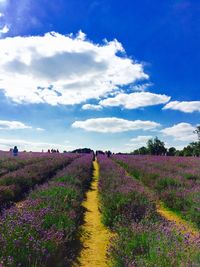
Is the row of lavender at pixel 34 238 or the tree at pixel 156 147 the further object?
the tree at pixel 156 147

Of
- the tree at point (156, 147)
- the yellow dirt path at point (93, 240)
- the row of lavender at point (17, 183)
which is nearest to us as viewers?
the yellow dirt path at point (93, 240)

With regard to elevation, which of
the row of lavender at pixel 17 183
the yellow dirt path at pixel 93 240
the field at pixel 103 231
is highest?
the row of lavender at pixel 17 183

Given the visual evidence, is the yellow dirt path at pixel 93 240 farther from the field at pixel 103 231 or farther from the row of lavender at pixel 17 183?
the row of lavender at pixel 17 183

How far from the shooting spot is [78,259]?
657 cm

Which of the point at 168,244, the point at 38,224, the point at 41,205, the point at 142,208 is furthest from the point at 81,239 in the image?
the point at 168,244

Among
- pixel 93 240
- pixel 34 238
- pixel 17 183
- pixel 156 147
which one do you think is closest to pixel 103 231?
pixel 93 240

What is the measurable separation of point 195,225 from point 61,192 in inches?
144

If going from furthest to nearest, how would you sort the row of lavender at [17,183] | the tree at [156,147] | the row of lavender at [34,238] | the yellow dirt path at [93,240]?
the tree at [156,147]
the row of lavender at [17,183]
the yellow dirt path at [93,240]
the row of lavender at [34,238]

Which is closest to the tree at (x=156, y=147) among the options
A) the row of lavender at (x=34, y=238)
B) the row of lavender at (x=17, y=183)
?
the row of lavender at (x=17, y=183)

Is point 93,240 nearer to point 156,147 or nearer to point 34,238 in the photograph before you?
point 34,238

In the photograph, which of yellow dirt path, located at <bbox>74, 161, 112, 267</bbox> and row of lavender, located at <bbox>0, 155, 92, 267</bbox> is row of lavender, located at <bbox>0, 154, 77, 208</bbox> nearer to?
yellow dirt path, located at <bbox>74, 161, 112, 267</bbox>

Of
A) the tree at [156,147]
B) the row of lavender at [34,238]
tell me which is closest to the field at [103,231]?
the row of lavender at [34,238]

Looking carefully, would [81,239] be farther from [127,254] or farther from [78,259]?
[127,254]

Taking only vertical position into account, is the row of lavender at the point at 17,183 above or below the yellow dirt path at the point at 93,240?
above
